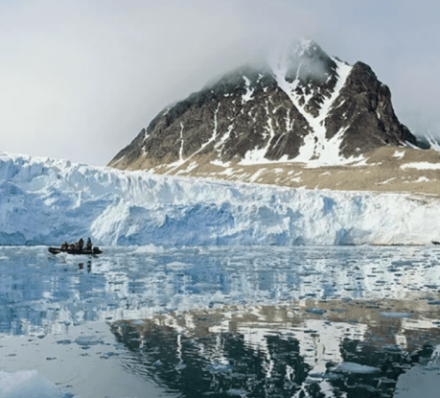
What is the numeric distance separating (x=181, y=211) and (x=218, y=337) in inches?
1116

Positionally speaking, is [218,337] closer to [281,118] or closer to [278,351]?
[278,351]

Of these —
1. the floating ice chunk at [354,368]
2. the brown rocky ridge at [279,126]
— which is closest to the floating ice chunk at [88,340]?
the floating ice chunk at [354,368]

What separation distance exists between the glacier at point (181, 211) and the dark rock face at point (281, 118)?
10230 cm

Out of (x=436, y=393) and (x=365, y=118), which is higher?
(x=365, y=118)

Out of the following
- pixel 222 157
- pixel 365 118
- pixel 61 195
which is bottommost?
pixel 61 195

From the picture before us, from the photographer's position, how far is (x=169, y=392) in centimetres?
661

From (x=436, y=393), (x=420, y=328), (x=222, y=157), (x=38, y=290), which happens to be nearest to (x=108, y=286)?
(x=38, y=290)

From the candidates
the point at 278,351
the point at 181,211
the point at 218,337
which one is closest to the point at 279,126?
the point at 181,211

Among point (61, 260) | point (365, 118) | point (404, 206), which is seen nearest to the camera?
point (61, 260)

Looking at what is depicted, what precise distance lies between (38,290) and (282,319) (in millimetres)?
7897

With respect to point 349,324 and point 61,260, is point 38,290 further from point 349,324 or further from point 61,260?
point 61,260

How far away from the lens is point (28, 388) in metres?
6.33

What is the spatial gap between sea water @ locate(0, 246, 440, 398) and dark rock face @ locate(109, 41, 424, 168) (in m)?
132

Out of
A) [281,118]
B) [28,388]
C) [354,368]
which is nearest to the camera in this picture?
[28,388]
